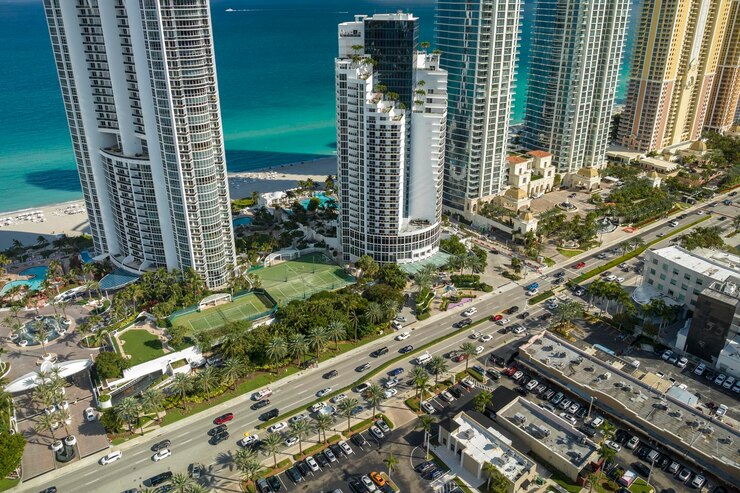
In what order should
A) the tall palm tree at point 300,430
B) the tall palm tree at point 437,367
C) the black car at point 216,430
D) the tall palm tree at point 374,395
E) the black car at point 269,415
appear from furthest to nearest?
the tall palm tree at point 437,367, the black car at point 269,415, the tall palm tree at point 374,395, the black car at point 216,430, the tall palm tree at point 300,430

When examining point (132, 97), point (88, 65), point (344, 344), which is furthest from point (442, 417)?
point (88, 65)

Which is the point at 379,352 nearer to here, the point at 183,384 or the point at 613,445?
the point at 183,384

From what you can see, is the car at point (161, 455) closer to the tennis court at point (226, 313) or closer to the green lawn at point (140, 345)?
the green lawn at point (140, 345)

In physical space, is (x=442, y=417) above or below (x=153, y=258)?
below

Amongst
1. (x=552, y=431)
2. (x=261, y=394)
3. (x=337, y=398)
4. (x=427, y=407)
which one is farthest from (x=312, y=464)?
(x=552, y=431)

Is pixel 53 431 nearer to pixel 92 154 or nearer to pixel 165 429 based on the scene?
pixel 165 429

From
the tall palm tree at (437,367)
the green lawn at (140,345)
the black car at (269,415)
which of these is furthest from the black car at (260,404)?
the tall palm tree at (437,367)
